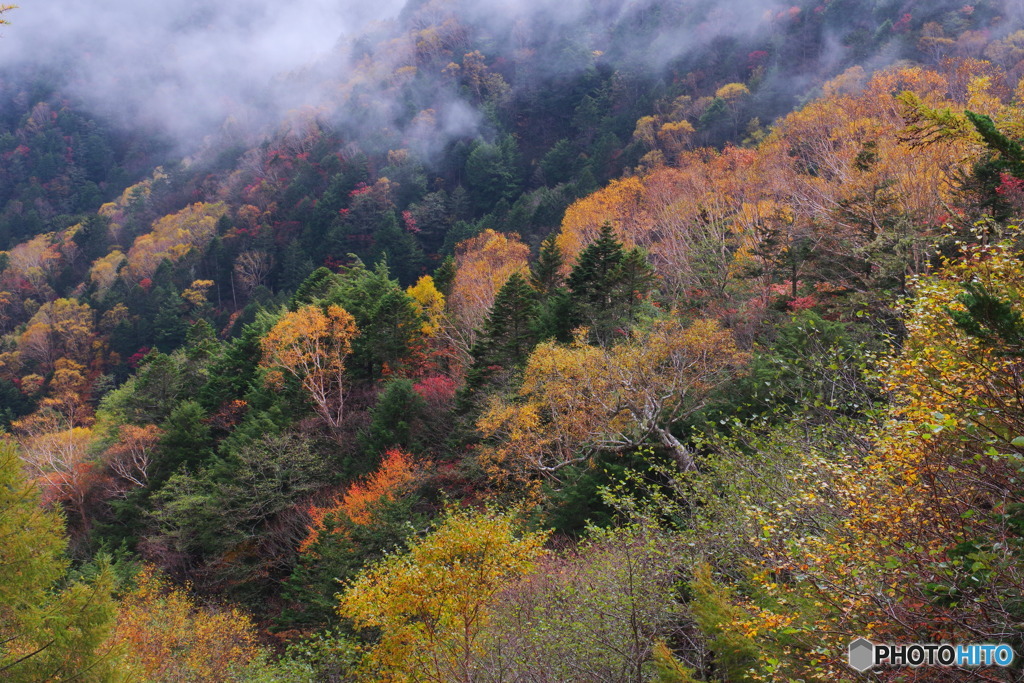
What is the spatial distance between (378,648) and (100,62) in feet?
564

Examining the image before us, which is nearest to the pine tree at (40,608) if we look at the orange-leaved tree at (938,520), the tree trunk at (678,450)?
the orange-leaved tree at (938,520)

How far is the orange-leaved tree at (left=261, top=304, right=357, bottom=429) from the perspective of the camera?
30.4 m

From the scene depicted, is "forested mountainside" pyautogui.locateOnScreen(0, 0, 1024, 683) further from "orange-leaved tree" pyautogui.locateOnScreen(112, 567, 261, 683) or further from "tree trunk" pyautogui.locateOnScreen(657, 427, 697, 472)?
"tree trunk" pyautogui.locateOnScreen(657, 427, 697, 472)

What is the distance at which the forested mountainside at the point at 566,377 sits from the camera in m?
6.10

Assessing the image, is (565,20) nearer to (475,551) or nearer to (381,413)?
(381,413)

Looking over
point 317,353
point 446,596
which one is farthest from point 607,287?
point 446,596

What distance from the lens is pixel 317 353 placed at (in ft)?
100

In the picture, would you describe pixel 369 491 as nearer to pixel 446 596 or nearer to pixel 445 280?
pixel 446 596

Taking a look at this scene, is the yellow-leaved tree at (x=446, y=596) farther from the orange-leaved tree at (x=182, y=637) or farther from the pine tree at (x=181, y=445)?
the pine tree at (x=181, y=445)

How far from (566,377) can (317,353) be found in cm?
1569

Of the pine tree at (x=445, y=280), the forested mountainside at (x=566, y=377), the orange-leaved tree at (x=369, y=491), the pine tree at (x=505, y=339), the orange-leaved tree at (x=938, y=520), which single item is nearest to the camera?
the orange-leaved tree at (x=938, y=520)

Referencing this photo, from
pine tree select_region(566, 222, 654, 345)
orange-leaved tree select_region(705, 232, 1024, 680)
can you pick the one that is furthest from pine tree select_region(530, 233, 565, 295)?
→ orange-leaved tree select_region(705, 232, 1024, 680)

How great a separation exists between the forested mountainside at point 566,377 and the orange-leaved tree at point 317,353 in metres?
0.24

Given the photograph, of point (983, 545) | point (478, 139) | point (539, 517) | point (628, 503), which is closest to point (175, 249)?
point (478, 139)
